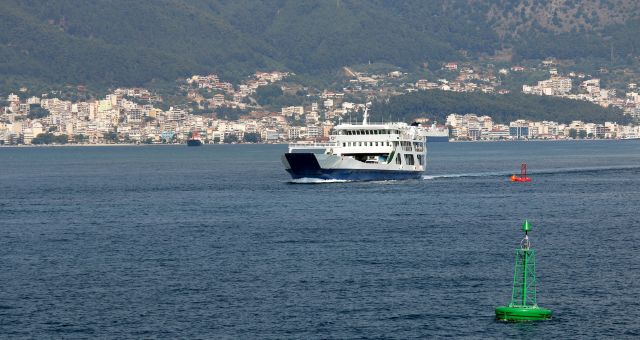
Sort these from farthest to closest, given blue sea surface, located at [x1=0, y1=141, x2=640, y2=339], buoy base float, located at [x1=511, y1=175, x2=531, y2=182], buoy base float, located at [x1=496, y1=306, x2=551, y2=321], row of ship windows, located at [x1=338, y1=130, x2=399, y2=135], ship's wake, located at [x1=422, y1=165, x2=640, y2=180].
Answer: ship's wake, located at [x1=422, y1=165, x2=640, y2=180] → buoy base float, located at [x1=511, y1=175, x2=531, y2=182] → row of ship windows, located at [x1=338, y1=130, x2=399, y2=135] → blue sea surface, located at [x1=0, y1=141, x2=640, y2=339] → buoy base float, located at [x1=496, y1=306, x2=551, y2=321]

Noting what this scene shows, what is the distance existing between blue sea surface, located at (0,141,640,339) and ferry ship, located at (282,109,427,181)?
6.45 metres

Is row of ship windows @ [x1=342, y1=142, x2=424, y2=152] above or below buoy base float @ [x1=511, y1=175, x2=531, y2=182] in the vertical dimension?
above

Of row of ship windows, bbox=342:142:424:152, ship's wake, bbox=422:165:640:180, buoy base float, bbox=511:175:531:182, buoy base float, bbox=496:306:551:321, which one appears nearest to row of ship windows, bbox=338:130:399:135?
row of ship windows, bbox=342:142:424:152

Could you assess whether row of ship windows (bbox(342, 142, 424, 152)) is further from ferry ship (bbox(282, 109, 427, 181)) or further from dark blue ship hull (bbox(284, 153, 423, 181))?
dark blue ship hull (bbox(284, 153, 423, 181))

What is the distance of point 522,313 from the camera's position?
54.9m

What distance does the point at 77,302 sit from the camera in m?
60.1

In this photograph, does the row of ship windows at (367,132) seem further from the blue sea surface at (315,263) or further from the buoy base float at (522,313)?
the buoy base float at (522,313)

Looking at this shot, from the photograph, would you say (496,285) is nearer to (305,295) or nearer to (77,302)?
(305,295)

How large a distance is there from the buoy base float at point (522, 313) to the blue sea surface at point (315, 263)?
59 cm

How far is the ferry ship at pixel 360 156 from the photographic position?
13188 cm

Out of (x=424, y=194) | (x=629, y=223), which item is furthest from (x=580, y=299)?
(x=424, y=194)

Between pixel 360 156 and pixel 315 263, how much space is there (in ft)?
218

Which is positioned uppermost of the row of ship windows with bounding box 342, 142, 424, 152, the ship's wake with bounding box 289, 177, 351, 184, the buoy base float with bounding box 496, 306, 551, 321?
the row of ship windows with bounding box 342, 142, 424, 152

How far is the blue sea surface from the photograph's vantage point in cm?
5541
